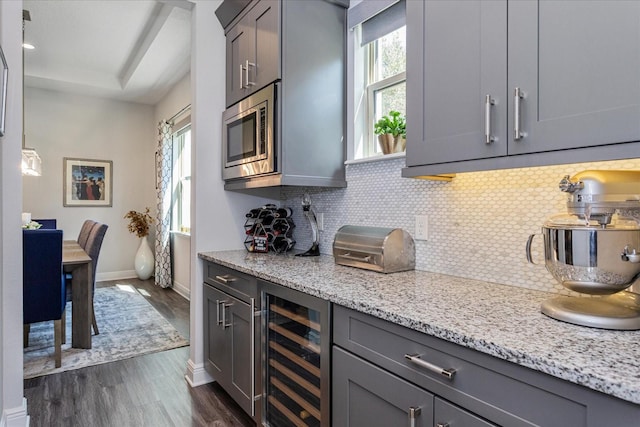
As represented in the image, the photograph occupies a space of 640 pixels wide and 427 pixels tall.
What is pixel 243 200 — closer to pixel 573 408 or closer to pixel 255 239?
pixel 255 239

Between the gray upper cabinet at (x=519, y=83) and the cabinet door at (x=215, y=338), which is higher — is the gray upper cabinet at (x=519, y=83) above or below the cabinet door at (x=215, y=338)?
above

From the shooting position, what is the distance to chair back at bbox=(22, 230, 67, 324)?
245 centimetres

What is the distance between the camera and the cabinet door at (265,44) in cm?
203

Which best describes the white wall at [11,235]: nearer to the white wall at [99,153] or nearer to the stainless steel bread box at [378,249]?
the stainless steel bread box at [378,249]

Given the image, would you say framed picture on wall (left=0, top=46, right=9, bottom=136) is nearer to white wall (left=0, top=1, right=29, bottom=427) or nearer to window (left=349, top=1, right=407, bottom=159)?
white wall (left=0, top=1, right=29, bottom=427)

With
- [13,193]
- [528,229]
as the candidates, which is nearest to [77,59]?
[13,193]

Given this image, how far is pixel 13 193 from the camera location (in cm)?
189

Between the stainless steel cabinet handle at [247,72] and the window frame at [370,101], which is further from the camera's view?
the stainless steel cabinet handle at [247,72]

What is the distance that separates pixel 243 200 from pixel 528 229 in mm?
1873

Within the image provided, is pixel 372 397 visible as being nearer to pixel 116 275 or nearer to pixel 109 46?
pixel 109 46

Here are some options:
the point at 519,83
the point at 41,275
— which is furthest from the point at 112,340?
the point at 519,83

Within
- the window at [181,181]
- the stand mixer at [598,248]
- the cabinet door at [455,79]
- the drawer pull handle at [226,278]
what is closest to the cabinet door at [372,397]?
the stand mixer at [598,248]

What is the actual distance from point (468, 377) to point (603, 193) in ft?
1.96

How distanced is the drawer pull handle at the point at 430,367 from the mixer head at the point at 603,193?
0.55 metres
